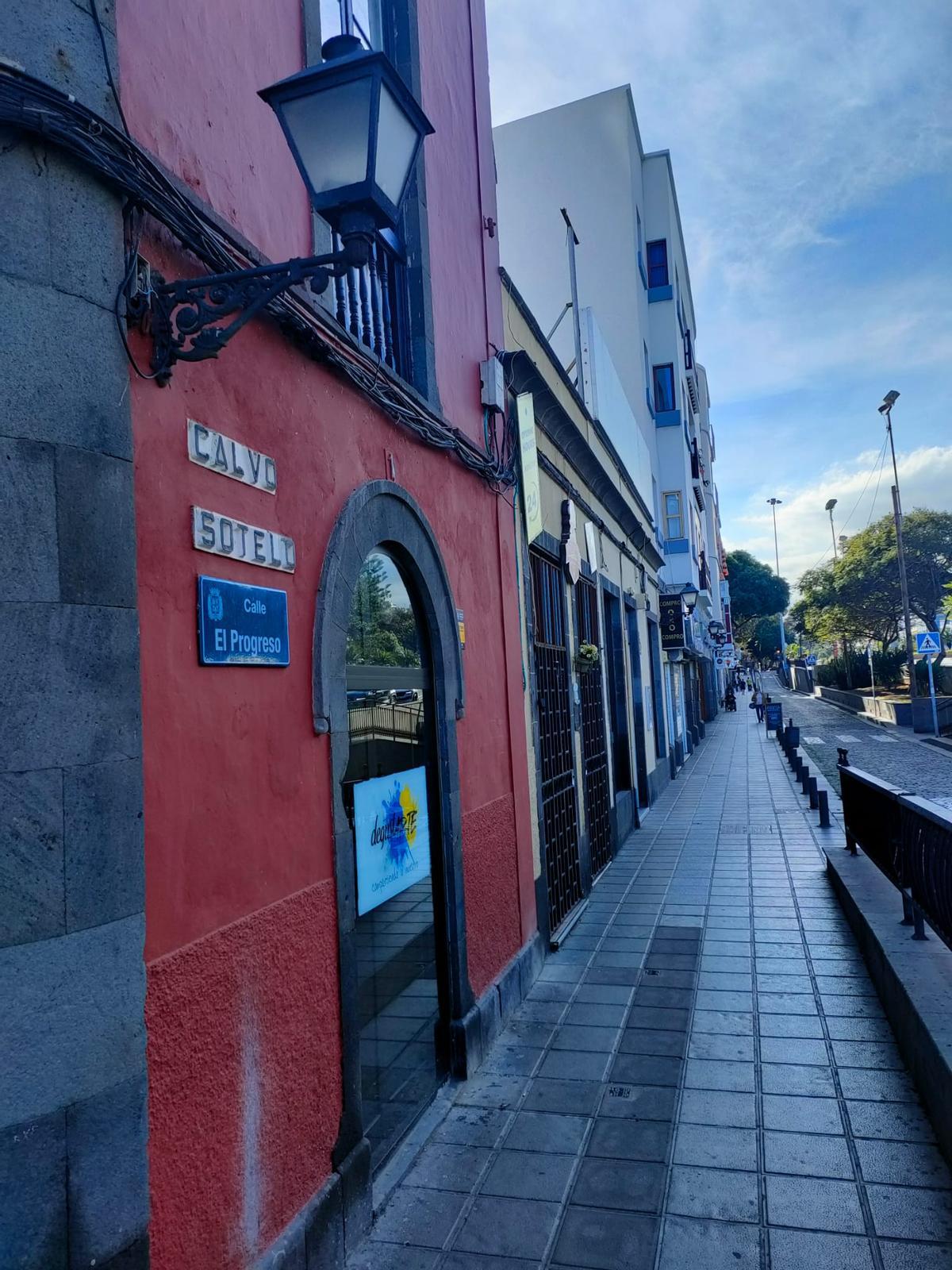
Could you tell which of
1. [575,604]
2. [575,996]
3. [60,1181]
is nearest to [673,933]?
[575,996]

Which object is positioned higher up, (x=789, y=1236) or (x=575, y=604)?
(x=575, y=604)

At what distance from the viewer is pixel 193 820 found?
103 inches

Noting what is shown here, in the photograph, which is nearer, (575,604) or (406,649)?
(406,649)

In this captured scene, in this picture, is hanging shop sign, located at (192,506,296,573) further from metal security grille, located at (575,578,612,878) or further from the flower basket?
metal security grille, located at (575,578,612,878)

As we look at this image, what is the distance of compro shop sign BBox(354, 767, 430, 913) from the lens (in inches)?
154

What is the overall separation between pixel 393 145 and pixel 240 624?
5.14ft

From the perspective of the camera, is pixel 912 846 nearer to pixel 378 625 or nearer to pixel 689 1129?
pixel 689 1129

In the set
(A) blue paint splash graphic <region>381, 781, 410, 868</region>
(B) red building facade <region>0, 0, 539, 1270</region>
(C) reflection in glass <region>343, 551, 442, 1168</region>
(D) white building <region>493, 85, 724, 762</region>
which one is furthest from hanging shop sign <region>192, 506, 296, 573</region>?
(D) white building <region>493, 85, 724, 762</region>

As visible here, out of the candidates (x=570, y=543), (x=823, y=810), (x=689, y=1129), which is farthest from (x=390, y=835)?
(x=823, y=810)

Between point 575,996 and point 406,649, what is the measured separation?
2.92 m

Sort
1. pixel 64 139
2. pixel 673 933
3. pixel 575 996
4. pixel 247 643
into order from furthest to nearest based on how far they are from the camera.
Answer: pixel 673 933, pixel 575 996, pixel 247 643, pixel 64 139

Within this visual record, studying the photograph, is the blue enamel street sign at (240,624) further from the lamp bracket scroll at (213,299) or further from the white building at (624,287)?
the white building at (624,287)

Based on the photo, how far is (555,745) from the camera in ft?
26.5

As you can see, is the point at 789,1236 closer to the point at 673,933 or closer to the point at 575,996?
the point at 575,996
